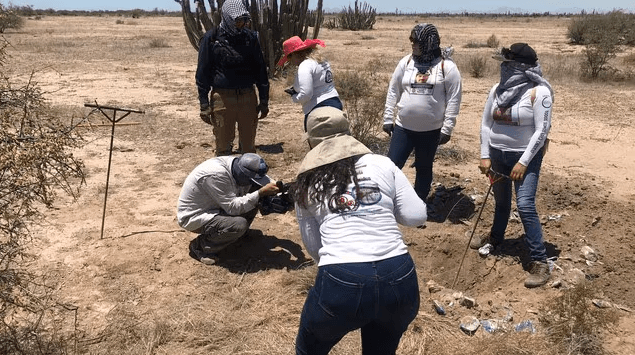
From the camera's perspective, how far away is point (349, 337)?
313 centimetres

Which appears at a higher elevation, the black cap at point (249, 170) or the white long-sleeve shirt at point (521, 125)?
the white long-sleeve shirt at point (521, 125)

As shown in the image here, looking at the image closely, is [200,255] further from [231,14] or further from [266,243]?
[231,14]

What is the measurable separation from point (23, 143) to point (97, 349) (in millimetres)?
1274

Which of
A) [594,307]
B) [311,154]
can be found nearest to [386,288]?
[311,154]

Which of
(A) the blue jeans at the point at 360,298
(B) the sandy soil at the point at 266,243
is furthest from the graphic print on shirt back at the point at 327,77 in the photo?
(A) the blue jeans at the point at 360,298

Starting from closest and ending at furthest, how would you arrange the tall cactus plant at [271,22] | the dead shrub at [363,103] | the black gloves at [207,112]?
the black gloves at [207,112] < the dead shrub at [363,103] < the tall cactus plant at [271,22]

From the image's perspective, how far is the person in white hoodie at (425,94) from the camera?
14.0ft

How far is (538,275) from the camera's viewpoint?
12.3ft

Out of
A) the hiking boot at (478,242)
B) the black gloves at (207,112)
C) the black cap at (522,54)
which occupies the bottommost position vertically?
the hiking boot at (478,242)

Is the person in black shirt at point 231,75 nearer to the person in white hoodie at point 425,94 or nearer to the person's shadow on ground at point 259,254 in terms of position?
the person's shadow on ground at point 259,254

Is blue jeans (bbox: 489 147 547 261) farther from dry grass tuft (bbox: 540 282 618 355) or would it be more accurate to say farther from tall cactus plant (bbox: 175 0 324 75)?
tall cactus plant (bbox: 175 0 324 75)

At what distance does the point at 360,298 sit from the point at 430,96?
2766 mm

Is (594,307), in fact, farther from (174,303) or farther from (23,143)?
(23,143)

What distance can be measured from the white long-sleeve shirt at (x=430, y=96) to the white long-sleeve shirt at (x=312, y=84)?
64 centimetres
